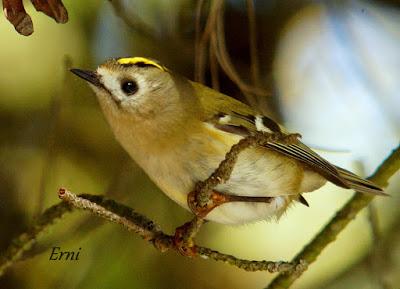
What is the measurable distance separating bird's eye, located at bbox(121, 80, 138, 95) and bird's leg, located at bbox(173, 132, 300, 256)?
0.47 feet

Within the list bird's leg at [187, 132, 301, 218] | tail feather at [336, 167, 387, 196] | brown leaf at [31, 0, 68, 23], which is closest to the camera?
bird's leg at [187, 132, 301, 218]

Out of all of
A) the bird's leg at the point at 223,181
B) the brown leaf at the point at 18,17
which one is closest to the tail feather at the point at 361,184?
the bird's leg at the point at 223,181

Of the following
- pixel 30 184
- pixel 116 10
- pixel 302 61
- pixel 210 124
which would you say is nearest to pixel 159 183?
pixel 210 124

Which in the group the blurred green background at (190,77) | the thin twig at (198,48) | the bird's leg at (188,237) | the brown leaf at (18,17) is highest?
the brown leaf at (18,17)

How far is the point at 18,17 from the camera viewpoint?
0.79 meters

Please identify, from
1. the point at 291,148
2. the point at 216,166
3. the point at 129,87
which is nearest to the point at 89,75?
the point at 129,87

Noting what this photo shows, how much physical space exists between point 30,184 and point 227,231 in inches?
16.9

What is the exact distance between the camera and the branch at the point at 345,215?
114 cm

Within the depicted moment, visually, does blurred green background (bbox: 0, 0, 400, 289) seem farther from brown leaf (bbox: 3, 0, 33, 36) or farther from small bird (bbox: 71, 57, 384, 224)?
brown leaf (bbox: 3, 0, 33, 36)

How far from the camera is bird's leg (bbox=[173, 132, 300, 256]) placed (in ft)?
2.35

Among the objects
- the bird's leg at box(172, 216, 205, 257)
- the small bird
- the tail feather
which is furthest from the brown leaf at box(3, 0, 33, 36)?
the tail feather

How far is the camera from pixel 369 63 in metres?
1.45

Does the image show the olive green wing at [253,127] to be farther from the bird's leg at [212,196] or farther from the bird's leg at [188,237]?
the bird's leg at [188,237]

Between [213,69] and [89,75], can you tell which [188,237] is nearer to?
[89,75]
